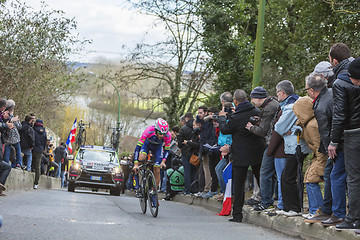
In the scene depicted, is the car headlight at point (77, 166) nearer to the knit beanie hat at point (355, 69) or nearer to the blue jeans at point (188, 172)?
the blue jeans at point (188, 172)

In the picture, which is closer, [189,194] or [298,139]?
[298,139]

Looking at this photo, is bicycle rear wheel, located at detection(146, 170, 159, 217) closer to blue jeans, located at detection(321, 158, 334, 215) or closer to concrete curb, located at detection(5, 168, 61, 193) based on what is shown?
blue jeans, located at detection(321, 158, 334, 215)

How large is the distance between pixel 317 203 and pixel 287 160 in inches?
39.4

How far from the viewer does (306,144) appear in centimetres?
955

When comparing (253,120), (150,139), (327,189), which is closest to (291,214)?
(327,189)

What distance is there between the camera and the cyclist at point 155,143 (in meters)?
12.5

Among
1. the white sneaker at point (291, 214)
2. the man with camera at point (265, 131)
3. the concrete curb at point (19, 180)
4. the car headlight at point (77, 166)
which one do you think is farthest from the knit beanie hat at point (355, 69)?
the car headlight at point (77, 166)

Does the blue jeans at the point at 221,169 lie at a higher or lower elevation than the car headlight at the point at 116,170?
lower

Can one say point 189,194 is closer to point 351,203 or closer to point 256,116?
point 256,116

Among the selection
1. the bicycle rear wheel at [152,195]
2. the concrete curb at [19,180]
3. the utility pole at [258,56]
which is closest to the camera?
the bicycle rear wheel at [152,195]

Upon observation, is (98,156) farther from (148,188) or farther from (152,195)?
(152,195)

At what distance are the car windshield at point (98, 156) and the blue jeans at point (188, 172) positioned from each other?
8885 millimetres

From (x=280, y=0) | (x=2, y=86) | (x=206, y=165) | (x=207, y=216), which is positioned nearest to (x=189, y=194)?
(x=206, y=165)

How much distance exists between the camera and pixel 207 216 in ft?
40.4
